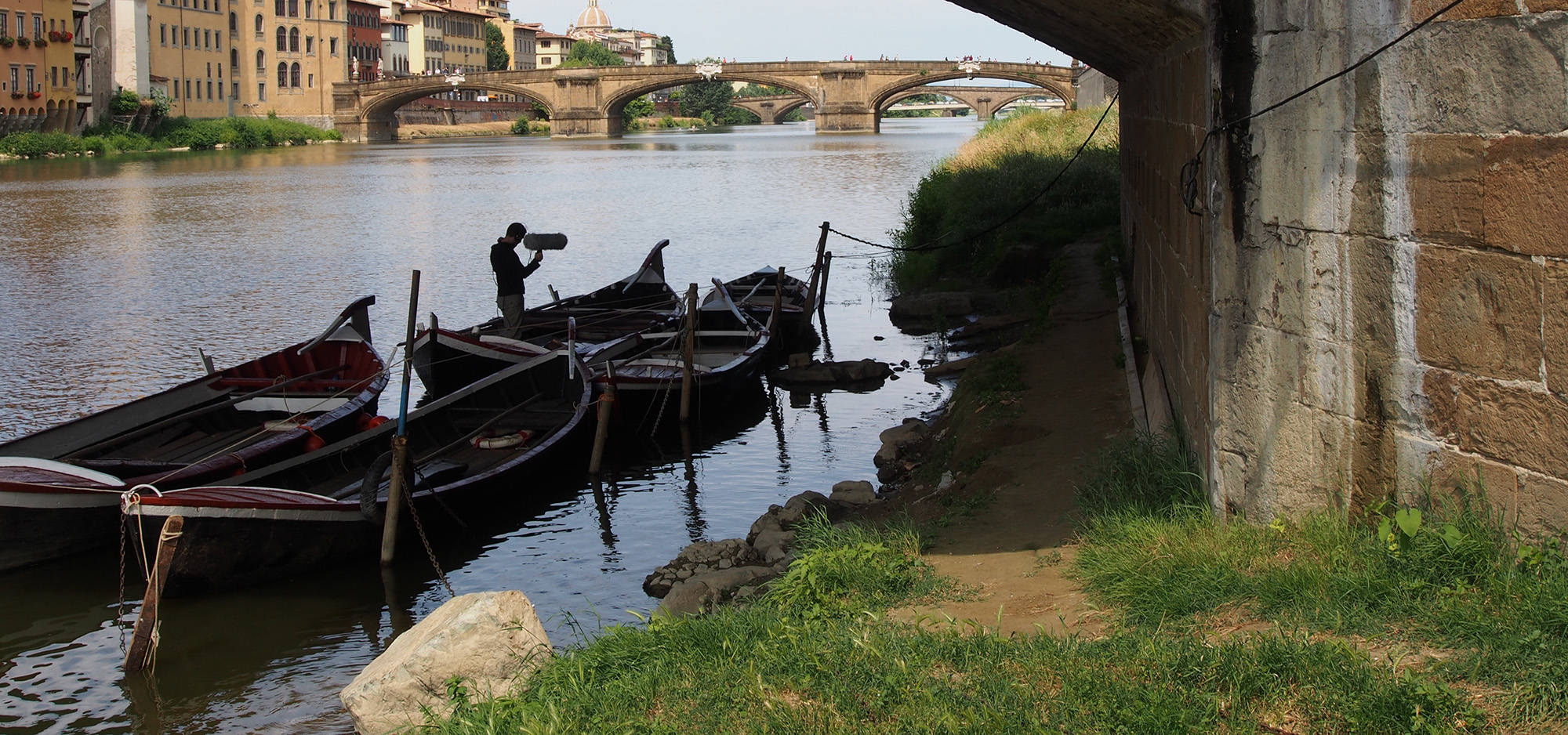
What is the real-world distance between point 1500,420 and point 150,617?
7033 mm

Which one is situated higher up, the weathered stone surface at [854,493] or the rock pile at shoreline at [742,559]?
the weathered stone surface at [854,493]

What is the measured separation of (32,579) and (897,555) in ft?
21.4

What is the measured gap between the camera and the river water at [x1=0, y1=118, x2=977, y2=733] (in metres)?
7.98

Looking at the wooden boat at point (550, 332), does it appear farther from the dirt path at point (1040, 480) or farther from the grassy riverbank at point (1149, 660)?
the grassy riverbank at point (1149, 660)

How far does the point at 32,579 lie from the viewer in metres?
9.20

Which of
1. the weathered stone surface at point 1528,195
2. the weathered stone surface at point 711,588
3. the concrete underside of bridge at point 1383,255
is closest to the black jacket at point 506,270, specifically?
the weathered stone surface at point 711,588

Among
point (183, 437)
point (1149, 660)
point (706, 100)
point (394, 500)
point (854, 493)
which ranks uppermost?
point (706, 100)

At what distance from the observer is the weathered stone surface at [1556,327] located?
172 inches

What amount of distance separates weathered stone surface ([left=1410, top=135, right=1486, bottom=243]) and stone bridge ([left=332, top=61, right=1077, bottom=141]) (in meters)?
77.6

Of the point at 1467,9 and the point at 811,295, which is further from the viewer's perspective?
the point at 811,295

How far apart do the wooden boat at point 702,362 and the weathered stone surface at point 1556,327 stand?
901 centimetres

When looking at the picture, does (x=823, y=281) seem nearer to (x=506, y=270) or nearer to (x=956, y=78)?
(x=506, y=270)

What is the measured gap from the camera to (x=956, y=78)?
8281cm

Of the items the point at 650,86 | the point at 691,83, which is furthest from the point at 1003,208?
the point at 650,86
